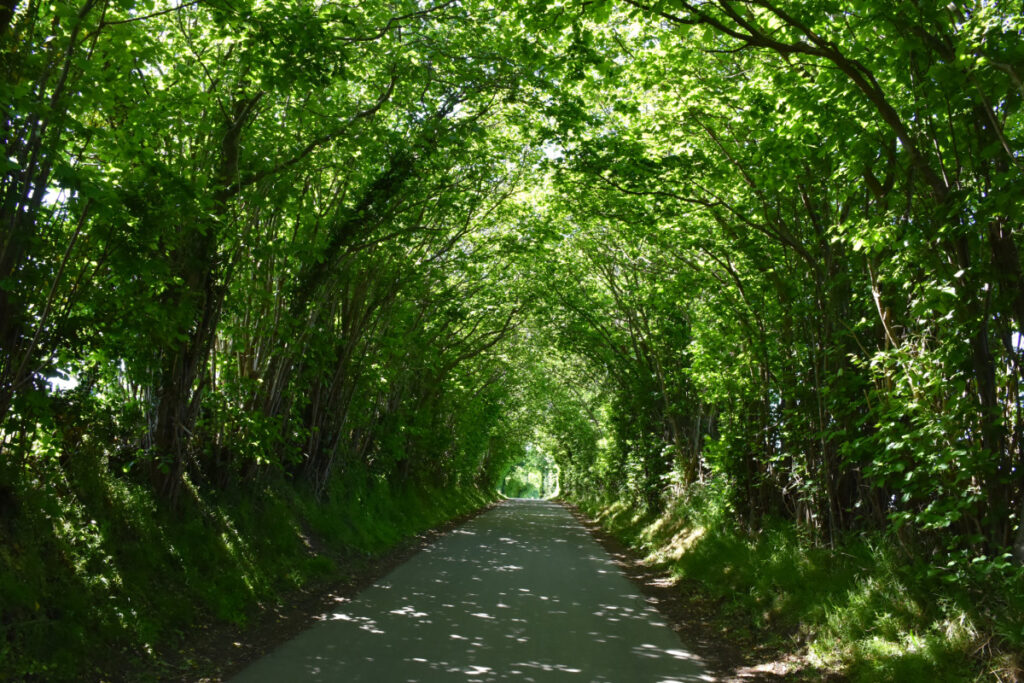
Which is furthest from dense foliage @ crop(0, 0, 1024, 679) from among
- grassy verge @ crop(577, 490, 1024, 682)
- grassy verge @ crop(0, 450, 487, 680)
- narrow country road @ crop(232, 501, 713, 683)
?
narrow country road @ crop(232, 501, 713, 683)

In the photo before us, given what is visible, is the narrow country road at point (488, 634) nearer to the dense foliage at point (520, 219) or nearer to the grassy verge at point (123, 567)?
the grassy verge at point (123, 567)

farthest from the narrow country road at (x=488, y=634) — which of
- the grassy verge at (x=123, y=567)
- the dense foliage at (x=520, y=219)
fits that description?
the dense foliage at (x=520, y=219)

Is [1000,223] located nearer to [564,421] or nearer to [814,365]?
[814,365]

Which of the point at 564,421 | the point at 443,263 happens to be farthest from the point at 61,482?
the point at 564,421

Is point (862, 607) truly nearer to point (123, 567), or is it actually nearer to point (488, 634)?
point (488, 634)

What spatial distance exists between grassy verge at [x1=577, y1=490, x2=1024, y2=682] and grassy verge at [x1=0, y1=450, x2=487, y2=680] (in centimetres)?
553

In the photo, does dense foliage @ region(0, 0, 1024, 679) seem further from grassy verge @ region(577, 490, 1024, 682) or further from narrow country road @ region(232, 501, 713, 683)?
narrow country road @ region(232, 501, 713, 683)

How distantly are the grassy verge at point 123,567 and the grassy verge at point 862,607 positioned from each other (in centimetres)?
553

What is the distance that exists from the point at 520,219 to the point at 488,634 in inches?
373

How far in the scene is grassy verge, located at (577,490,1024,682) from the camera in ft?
16.0

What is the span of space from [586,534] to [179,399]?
1567 cm

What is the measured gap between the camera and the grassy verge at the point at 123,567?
5094 millimetres

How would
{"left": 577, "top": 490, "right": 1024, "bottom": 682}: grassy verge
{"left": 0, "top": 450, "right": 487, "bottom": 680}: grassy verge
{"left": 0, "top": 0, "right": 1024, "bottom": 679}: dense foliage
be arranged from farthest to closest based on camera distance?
{"left": 0, "top": 0, "right": 1024, "bottom": 679}: dense foliage → {"left": 0, "top": 450, "right": 487, "bottom": 680}: grassy verge → {"left": 577, "top": 490, "right": 1024, "bottom": 682}: grassy verge

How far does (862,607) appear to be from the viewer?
20.7 feet
